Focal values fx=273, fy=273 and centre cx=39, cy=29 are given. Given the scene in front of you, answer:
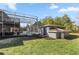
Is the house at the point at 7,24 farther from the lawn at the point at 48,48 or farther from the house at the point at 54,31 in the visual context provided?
the house at the point at 54,31

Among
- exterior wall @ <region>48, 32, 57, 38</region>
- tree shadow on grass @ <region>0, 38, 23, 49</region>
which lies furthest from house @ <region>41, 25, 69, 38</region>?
tree shadow on grass @ <region>0, 38, 23, 49</region>

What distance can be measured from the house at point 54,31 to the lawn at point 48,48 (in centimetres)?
5

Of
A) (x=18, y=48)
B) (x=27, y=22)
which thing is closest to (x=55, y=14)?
(x=27, y=22)

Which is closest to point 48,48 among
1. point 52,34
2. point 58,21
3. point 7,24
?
point 52,34

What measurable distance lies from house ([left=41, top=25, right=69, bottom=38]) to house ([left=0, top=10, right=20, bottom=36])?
262 mm

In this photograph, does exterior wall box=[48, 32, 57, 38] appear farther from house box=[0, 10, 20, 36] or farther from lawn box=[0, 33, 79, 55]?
house box=[0, 10, 20, 36]

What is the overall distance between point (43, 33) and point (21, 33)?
214 millimetres

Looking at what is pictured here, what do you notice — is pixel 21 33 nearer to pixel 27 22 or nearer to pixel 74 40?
pixel 27 22

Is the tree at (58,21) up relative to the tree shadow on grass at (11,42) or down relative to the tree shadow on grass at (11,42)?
up

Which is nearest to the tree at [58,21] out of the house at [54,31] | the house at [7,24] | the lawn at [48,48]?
the house at [54,31]

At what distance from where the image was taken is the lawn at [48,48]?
102 inches

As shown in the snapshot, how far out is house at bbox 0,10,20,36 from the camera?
263 centimetres

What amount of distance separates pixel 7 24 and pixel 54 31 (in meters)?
0.46

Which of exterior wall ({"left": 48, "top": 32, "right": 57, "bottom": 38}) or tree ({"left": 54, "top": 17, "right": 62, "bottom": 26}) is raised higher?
tree ({"left": 54, "top": 17, "right": 62, "bottom": 26})
